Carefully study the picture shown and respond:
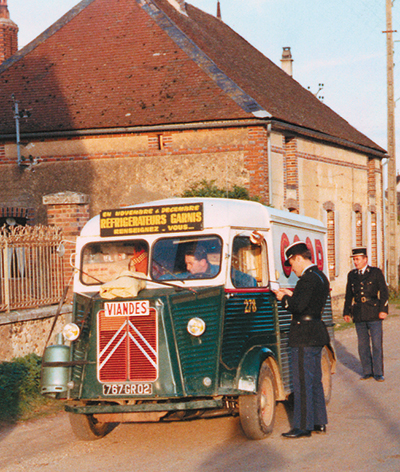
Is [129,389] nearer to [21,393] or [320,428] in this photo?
[320,428]

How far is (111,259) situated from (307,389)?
244 cm

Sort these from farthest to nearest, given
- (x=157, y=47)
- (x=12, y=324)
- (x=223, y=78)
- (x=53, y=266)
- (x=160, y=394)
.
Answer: (x=157, y=47) < (x=223, y=78) < (x=53, y=266) < (x=12, y=324) < (x=160, y=394)

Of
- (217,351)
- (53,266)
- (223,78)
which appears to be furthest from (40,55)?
(217,351)

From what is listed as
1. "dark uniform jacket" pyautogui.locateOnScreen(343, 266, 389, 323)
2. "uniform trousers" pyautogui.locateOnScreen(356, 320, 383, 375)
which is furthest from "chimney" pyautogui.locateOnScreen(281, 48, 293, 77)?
"uniform trousers" pyautogui.locateOnScreen(356, 320, 383, 375)

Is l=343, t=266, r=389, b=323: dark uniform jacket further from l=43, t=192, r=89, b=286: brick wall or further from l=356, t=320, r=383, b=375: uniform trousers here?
l=43, t=192, r=89, b=286: brick wall

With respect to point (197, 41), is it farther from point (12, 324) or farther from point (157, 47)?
point (12, 324)

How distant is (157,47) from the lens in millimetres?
20766

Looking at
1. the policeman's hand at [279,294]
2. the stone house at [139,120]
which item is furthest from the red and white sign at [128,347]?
the stone house at [139,120]

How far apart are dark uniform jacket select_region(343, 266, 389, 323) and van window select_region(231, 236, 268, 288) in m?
3.62

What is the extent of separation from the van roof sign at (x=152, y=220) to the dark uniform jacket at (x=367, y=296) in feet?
14.6

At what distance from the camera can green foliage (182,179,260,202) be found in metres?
18.0

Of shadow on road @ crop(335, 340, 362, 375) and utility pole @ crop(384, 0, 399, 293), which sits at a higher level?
utility pole @ crop(384, 0, 399, 293)

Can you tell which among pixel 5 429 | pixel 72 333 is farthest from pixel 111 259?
pixel 5 429

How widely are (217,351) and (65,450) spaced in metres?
1.86
